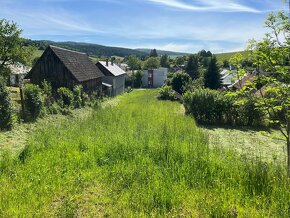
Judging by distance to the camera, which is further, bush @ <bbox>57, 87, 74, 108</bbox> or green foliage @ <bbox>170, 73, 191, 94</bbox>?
green foliage @ <bbox>170, 73, 191, 94</bbox>

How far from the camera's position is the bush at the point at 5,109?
12.8 meters

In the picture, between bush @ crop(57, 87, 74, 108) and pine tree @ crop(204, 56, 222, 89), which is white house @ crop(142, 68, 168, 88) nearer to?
pine tree @ crop(204, 56, 222, 89)

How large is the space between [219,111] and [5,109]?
597 inches

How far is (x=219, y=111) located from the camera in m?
21.6

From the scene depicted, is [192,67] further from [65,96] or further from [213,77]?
[65,96]

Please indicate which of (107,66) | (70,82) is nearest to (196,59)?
(107,66)

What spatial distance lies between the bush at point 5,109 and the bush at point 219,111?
1384cm

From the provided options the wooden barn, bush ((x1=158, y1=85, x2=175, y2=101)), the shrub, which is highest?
the wooden barn

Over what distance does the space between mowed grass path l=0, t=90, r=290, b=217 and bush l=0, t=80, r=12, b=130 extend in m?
4.16

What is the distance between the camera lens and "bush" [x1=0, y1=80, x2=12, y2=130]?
12.8 metres

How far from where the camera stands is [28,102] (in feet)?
53.6

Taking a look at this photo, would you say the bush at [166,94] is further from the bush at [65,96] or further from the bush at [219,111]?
the bush at [65,96]

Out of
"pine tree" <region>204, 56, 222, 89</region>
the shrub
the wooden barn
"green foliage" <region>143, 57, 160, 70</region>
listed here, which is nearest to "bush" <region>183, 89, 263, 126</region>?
the shrub

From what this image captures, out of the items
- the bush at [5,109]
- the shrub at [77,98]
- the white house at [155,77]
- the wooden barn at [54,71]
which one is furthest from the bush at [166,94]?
the white house at [155,77]
